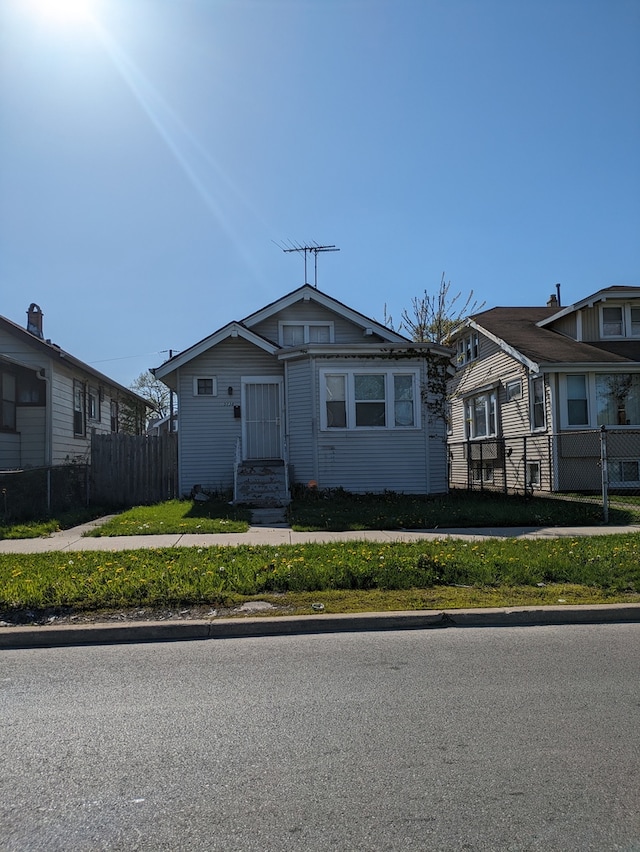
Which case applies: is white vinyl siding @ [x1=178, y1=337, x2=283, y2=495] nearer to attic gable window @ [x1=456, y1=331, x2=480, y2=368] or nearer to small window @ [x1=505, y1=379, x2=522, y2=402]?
small window @ [x1=505, y1=379, x2=522, y2=402]

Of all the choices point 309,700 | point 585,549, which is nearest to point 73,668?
Answer: point 309,700

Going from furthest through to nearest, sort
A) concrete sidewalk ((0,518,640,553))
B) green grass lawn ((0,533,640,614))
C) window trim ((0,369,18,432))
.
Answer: window trim ((0,369,18,432)) → concrete sidewalk ((0,518,640,553)) → green grass lawn ((0,533,640,614))

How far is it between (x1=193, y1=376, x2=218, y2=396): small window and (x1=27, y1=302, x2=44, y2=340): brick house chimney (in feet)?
27.4

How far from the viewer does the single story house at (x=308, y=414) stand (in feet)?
56.6

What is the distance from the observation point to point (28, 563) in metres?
8.45

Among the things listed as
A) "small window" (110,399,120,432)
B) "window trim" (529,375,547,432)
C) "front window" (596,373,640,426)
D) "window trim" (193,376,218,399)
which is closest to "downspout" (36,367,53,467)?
"window trim" (193,376,218,399)

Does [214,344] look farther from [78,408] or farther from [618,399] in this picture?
[618,399]

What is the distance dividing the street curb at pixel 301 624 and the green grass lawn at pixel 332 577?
0.27 meters

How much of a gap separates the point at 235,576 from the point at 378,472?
10.4m

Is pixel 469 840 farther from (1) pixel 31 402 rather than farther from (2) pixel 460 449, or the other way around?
(2) pixel 460 449

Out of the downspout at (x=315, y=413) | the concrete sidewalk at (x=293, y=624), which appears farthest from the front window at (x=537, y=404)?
the concrete sidewalk at (x=293, y=624)

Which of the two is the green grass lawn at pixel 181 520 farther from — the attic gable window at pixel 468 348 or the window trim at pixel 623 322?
the window trim at pixel 623 322

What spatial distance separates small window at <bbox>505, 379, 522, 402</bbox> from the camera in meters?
22.9

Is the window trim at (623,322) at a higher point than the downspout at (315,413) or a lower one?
higher
